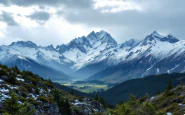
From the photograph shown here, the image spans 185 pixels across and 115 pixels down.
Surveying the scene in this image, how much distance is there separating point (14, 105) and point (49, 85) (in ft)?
176

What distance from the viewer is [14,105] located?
117 feet

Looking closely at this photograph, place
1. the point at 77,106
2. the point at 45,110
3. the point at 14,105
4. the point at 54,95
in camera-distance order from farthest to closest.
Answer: the point at 77,106 → the point at 54,95 → the point at 45,110 → the point at 14,105

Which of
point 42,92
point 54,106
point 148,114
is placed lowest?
point 148,114

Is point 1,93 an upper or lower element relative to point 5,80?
lower

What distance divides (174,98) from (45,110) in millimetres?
50922

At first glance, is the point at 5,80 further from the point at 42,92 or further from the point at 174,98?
the point at 174,98

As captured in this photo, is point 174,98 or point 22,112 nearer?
point 22,112

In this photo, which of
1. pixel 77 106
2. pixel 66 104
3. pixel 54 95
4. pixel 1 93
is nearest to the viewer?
pixel 1 93

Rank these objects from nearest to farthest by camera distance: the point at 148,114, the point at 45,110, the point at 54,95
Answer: the point at 148,114
the point at 45,110
the point at 54,95

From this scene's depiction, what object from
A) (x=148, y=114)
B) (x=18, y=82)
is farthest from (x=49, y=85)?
(x=148, y=114)

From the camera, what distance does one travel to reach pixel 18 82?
68.9m

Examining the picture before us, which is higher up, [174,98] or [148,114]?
[174,98]

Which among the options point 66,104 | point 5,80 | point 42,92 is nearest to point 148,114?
point 66,104

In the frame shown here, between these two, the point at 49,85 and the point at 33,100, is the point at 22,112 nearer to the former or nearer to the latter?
the point at 33,100
